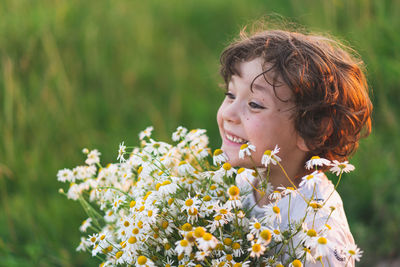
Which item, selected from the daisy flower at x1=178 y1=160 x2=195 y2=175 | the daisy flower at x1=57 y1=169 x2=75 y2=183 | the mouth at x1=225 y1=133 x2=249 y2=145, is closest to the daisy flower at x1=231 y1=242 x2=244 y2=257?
the daisy flower at x1=178 y1=160 x2=195 y2=175

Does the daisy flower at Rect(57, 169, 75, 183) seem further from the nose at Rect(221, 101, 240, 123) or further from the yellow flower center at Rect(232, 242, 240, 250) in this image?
the yellow flower center at Rect(232, 242, 240, 250)

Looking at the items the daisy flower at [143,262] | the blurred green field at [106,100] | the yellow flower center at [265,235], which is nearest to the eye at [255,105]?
the yellow flower center at [265,235]

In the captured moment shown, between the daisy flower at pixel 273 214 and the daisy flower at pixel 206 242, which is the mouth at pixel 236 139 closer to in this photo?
the daisy flower at pixel 273 214

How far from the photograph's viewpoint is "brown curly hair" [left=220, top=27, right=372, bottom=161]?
71.4 inches

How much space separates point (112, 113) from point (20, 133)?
29.7 inches

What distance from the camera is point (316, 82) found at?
72.1 inches

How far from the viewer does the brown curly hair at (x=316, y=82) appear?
1.81 m

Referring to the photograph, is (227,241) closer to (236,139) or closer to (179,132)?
(236,139)

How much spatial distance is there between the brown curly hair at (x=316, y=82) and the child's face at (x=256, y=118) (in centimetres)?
4

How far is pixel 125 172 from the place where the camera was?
195cm

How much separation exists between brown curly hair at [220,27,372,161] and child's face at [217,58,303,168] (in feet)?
0.12

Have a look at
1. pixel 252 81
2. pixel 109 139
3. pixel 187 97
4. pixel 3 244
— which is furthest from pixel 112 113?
pixel 252 81

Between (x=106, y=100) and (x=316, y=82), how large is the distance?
2263mm

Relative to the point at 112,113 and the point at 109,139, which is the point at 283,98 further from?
the point at 112,113
